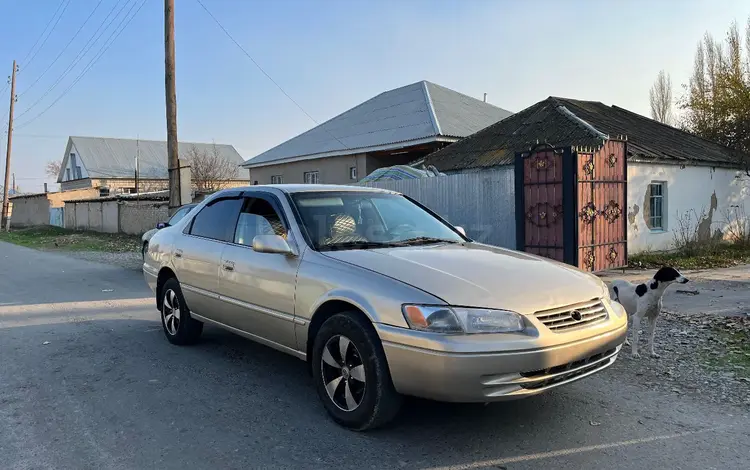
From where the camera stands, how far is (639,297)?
5559mm

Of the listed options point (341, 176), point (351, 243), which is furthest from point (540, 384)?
point (341, 176)

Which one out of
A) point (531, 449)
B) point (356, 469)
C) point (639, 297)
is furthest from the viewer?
point (639, 297)

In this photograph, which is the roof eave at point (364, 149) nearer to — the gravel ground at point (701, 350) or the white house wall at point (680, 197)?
the white house wall at point (680, 197)

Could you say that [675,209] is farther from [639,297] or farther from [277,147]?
[277,147]

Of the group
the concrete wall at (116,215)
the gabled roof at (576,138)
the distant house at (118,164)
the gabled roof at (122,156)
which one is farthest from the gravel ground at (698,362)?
the gabled roof at (122,156)

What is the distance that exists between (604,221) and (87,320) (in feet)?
30.1

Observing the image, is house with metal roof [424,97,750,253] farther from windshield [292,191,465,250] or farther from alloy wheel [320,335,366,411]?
alloy wheel [320,335,366,411]

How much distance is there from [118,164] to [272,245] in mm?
54568

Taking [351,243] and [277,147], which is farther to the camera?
[277,147]

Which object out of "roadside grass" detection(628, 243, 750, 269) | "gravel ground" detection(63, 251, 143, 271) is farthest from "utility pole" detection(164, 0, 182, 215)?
"roadside grass" detection(628, 243, 750, 269)

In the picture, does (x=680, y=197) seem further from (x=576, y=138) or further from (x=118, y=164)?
(x=118, y=164)

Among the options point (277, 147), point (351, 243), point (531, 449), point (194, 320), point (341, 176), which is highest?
point (277, 147)

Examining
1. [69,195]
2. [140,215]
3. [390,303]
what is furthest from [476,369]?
[69,195]

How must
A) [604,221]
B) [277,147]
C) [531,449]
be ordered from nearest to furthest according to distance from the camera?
[531,449], [604,221], [277,147]
